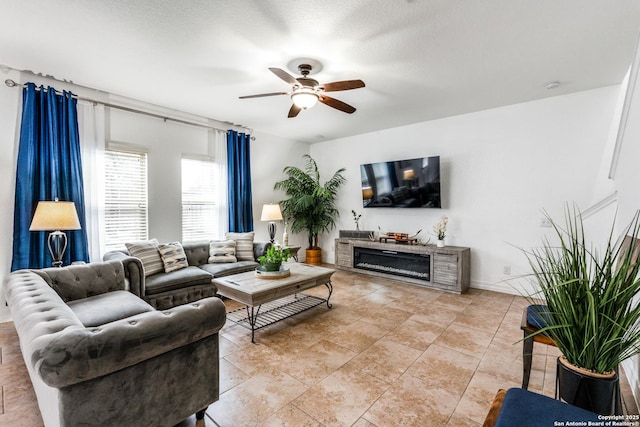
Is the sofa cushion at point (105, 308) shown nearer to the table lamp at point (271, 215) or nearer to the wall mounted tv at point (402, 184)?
the table lamp at point (271, 215)

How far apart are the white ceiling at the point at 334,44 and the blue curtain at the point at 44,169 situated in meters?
0.36

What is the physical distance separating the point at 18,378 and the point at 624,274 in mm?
3714

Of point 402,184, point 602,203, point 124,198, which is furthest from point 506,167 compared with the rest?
point 124,198

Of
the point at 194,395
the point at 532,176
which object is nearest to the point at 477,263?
the point at 532,176

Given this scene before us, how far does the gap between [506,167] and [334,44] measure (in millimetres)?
3202

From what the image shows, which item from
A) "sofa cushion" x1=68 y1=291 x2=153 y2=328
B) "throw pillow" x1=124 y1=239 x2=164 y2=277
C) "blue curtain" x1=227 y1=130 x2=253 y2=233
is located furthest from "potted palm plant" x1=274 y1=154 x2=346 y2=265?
"sofa cushion" x1=68 y1=291 x2=153 y2=328

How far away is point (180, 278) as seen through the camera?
3.50 meters

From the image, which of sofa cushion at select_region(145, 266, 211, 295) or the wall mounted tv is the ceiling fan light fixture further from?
the wall mounted tv

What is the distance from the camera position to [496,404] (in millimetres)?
1188

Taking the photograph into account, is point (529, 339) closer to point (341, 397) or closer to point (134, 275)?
→ point (341, 397)

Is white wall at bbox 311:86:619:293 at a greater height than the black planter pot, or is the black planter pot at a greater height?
white wall at bbox 311:86:619:293

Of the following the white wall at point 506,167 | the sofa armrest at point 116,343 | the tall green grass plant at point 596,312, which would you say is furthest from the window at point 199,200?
the tall green grass plant at point 596,312

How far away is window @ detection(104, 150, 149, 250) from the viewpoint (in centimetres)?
390

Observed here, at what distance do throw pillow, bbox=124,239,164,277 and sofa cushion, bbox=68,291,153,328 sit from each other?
90cm
